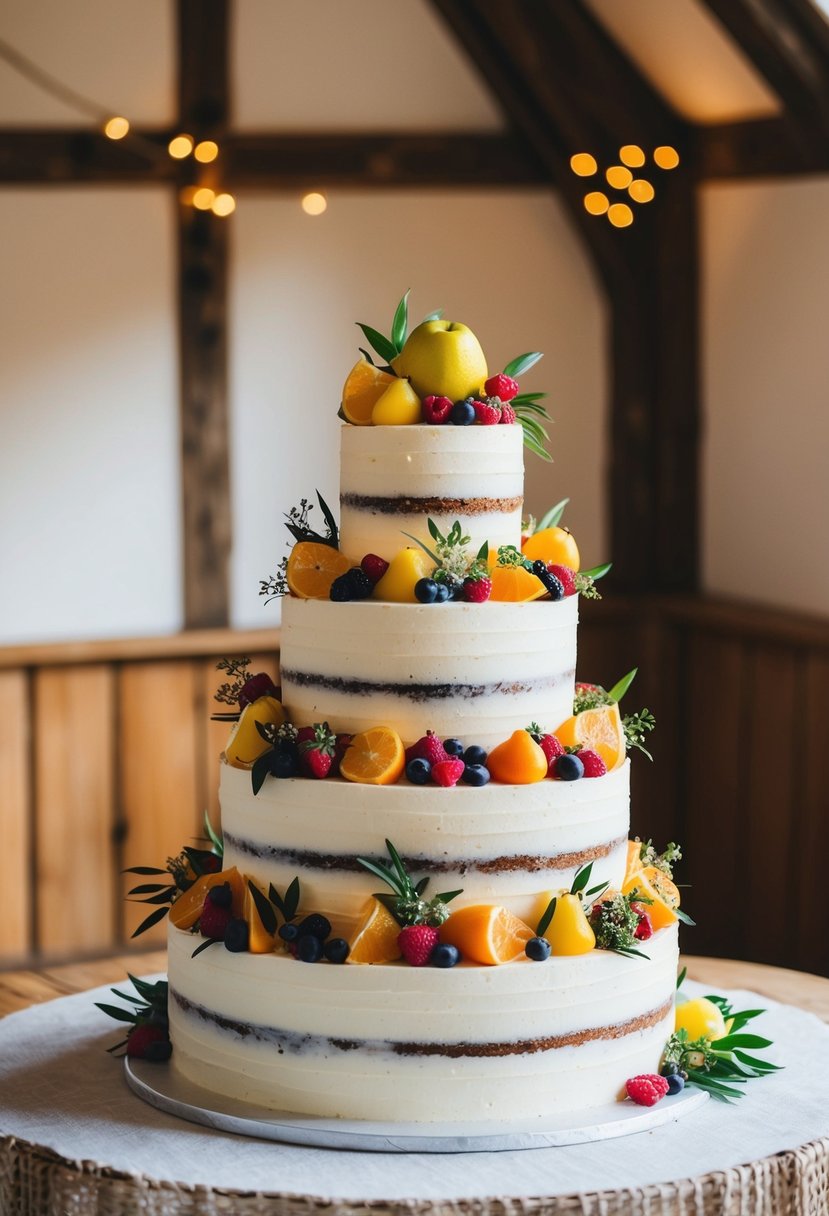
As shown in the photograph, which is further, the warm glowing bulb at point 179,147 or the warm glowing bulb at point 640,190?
the warm glowing bulb at point 640,190

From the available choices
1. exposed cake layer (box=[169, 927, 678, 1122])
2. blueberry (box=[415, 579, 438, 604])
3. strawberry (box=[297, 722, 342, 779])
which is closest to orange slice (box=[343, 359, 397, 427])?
blueberry (box=[415, 579, 438, 604])

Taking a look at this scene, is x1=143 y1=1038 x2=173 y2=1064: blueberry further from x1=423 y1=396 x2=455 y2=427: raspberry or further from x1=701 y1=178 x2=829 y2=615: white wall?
x1=701 y1=178 x2=829 y2=615: white wall

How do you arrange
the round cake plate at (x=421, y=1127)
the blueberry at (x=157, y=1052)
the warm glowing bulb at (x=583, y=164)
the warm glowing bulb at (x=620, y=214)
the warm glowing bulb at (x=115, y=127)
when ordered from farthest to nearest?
the warm glowing bulb at (x=620, y=214)
the warm glowing bulb at (x=583, y=164)
the warm glowing bulb at (x=115, y=127)
the blueberry at (x=157, y=1052)
the round cake plate at (x=421, y=1127)

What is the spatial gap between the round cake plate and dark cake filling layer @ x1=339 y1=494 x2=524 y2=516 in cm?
92

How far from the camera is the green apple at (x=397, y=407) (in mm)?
2646

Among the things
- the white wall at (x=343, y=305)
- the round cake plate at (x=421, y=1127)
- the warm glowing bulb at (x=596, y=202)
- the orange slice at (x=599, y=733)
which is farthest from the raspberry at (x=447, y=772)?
the warm glowing bulb at (x=596, y=202)

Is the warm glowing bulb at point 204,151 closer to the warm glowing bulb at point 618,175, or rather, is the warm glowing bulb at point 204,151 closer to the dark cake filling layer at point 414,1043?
the warm glowing bulb at point 618,175

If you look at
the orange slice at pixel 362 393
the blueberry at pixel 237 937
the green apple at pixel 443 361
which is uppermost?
the green apple at pixel 443 361

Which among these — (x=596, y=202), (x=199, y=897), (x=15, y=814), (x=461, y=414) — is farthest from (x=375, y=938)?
(x=596, y=202)

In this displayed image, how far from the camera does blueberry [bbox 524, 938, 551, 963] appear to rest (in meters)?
2.54

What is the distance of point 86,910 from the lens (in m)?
4.96

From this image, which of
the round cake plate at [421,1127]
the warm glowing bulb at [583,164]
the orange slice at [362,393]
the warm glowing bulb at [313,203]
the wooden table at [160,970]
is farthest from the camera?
the warm glowing bulb at [583,164]

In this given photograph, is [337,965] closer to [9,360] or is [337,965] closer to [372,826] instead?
[372,826]

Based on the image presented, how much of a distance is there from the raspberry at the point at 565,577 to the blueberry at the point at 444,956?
23.1 inches
